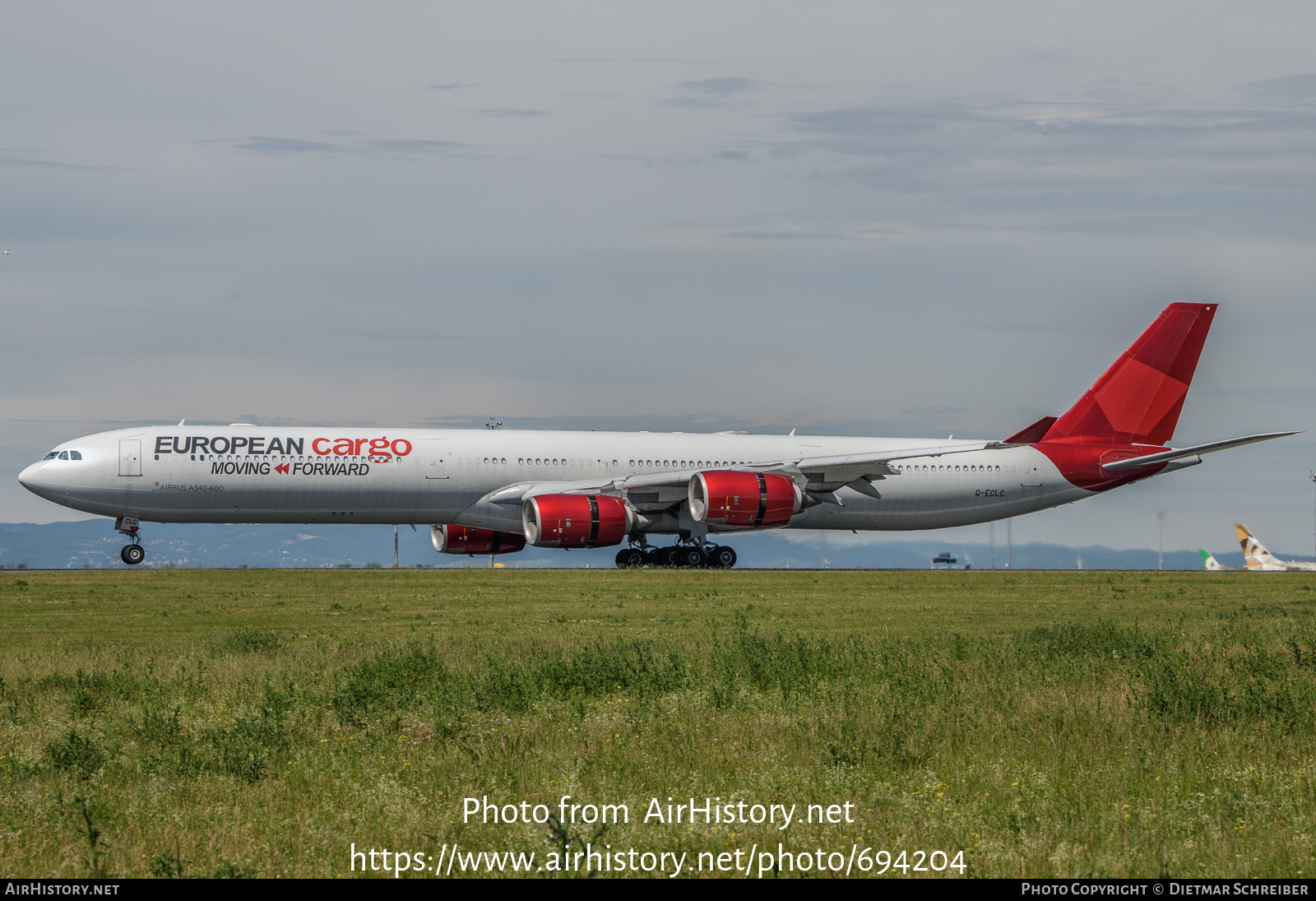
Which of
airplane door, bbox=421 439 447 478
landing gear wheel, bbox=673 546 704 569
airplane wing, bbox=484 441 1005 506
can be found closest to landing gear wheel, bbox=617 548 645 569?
landing gear wheel, bbox=673 546 704 569

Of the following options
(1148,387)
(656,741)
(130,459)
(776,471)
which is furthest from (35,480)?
(1148,387)

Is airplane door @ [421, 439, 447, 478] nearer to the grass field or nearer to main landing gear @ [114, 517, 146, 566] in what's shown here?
main landing gear @ [114, 517, 146, 566]

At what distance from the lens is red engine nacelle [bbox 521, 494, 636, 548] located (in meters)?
35.3

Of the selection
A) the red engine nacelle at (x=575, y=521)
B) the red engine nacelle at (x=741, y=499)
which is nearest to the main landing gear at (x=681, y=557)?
the red engine nacelle at (x=741, y=499)

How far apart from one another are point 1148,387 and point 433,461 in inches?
1032

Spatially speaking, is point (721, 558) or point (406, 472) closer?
point (406, 472)

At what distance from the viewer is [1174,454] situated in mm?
43156

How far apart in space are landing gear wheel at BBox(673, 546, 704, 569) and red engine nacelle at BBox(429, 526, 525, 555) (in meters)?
5.53

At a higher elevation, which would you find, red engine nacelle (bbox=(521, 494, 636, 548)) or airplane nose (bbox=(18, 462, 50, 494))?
airplane nose (bbox=(18, 462, 50, 494))

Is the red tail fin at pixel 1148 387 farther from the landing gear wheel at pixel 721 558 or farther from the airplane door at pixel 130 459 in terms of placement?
the airplane door at pixel 130 459

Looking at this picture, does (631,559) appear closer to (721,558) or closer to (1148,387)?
(721,558)

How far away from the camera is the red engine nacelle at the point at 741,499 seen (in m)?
36.0
